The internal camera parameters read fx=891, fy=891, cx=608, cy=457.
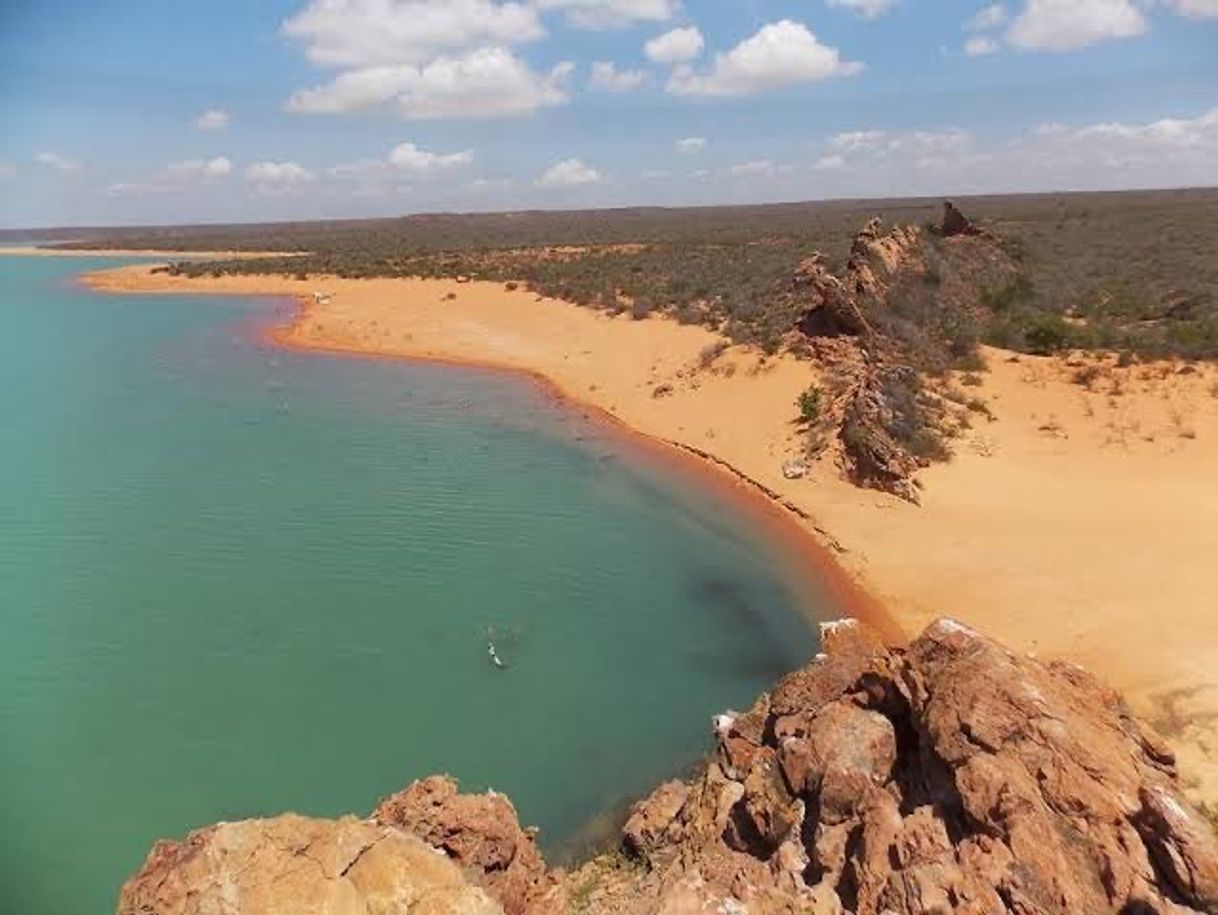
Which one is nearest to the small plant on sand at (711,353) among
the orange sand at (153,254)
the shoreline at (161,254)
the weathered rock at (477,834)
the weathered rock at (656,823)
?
the weathered rock at (656,823)

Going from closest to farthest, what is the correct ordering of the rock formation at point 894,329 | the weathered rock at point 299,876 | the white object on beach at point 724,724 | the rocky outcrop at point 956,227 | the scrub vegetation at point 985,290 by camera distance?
the weathered rock at point 299,876 → the white object on beach at point 724,724 → the rock formation at point 894,329 → the scrub vegetation at point 985,290 → the rocky outcrop at point 956,227

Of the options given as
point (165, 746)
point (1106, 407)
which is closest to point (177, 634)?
point (165, 746)

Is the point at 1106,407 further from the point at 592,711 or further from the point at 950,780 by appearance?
the point at 950,780

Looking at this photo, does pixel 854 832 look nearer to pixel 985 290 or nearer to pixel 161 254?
pixel 985 290

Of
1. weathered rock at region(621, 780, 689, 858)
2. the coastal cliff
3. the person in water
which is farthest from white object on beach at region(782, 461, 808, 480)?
weathered rock at region(621, 780, 689, 858)

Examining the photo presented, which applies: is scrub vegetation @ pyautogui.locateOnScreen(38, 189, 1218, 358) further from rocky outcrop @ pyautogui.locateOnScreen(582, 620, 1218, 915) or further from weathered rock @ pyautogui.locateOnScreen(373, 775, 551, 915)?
weathered rock @ pyautogui.locateOnScreen(373, 775, 551, 915)

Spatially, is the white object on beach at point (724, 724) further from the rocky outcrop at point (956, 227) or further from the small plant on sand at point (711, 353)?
the rocky outcrop at point (956, 227)
